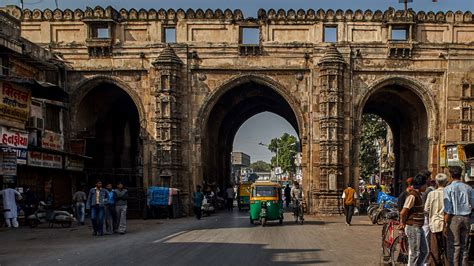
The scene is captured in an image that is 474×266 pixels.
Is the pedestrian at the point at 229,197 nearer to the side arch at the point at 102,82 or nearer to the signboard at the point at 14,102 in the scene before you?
the side arch at the point at 102,82

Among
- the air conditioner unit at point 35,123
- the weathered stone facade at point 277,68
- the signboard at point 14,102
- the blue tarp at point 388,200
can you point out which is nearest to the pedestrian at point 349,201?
the blue tarp at point 388,200

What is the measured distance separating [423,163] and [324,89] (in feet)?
21.9

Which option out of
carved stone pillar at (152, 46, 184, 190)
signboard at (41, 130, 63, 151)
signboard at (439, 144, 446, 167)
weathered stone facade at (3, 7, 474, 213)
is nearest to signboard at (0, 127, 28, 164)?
signboard at (41, 130, 63, 151)

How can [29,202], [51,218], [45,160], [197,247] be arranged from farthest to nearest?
[45,160]
[29,202]
[51,218]
[197,247]

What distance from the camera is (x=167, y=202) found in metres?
24.1

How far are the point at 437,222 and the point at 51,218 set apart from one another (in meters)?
14.1

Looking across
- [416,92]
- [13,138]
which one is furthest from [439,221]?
[416,92]

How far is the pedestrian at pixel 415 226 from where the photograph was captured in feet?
27.5

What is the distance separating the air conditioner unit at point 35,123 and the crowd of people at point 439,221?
1739 centimetres

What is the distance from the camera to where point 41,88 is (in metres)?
21.8

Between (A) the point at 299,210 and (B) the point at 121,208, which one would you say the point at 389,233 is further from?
(A) the point at 299,210

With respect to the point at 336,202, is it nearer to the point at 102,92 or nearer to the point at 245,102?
the point at 245,102

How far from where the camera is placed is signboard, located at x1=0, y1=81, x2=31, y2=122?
18562mm

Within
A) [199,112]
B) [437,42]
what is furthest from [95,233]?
[437,42]
